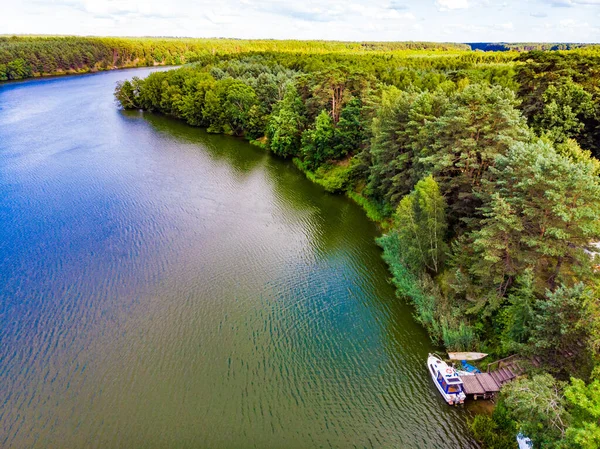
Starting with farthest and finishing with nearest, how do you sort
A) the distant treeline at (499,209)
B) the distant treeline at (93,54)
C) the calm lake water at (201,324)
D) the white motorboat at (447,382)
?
the distant treeline at (93,54), the white motorboat at (447,382), the calm lake water at (201,324), the distant treeline at (499,209)

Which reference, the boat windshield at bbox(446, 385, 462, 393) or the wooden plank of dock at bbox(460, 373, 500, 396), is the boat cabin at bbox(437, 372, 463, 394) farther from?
the wooden plank of dock at bbox(460, 373, 500, 396)

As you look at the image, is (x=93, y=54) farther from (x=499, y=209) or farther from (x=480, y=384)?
(x=480, y=384)

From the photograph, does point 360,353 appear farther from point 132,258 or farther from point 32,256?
point 32,256

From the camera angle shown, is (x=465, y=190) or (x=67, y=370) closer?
(x=67, y=370)

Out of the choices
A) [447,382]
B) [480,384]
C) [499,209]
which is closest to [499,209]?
[499,209]

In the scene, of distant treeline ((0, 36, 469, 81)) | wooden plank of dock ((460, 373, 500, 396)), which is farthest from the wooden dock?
distant treeline ((0, 36, 469, 81))

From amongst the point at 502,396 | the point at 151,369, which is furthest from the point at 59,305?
the point at 502,396

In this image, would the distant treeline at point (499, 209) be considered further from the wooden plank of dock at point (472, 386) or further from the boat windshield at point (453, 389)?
the boat windshield at point (453, 389)

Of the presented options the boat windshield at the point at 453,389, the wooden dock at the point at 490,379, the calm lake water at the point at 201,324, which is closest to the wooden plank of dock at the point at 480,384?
the wooden dock at the point at 490,379
